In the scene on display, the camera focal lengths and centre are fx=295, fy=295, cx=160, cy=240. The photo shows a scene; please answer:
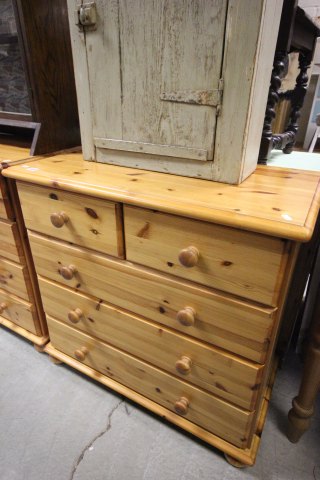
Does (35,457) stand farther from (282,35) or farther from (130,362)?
(282,35)

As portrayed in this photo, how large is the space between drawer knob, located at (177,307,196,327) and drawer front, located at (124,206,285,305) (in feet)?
0.28

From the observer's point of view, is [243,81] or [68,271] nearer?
[243,81]

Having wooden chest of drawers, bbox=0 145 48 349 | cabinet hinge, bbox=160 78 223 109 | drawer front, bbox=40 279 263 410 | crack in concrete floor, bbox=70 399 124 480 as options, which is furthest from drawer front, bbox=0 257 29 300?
cabinet hinge, bbox=160 78 223 109

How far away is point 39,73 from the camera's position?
942mm

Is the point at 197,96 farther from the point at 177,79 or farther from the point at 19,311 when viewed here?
the point at 19,311

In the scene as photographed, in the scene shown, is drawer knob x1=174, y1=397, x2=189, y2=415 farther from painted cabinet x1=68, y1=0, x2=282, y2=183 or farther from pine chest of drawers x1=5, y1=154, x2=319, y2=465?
painted cabinet x1=68, y1=0, x2=282, y2=183

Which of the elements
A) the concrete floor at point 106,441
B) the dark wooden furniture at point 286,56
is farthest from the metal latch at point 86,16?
the concrete floor at point 106,441

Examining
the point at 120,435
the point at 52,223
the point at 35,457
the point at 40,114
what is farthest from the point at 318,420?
the point at 40,114

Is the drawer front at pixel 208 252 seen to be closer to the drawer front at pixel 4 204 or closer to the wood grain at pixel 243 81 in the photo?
the wood grain at pixel 243 81

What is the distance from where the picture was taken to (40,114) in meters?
0.98

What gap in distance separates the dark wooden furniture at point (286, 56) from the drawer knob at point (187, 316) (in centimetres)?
52

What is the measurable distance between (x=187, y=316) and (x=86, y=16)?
→ 79 cm

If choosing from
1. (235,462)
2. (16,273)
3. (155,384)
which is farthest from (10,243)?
(235,462)

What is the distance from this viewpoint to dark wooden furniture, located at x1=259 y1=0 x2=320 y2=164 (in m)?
0.75
